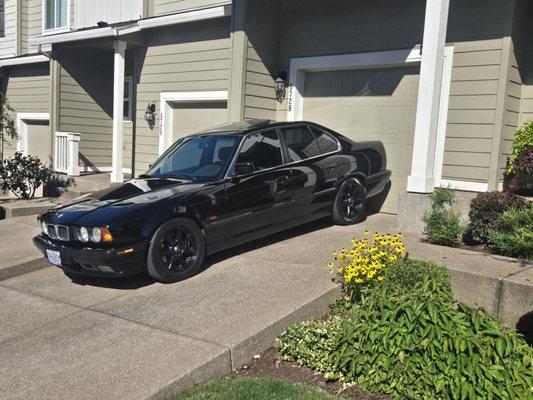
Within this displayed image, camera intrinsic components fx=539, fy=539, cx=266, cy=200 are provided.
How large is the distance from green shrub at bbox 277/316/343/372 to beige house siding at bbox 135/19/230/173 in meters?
6.90

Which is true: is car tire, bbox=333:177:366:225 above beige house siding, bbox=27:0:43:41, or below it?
below

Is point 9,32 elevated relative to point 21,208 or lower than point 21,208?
elevated

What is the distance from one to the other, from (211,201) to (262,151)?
113cm

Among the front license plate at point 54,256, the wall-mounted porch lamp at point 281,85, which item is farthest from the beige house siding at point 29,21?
the front license plate at point 54,256

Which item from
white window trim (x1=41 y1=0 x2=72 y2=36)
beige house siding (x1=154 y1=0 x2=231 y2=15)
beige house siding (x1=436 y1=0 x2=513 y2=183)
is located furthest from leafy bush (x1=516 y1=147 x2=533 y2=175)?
white window trim (x1=41 y1=0 x2=72 y2=36)

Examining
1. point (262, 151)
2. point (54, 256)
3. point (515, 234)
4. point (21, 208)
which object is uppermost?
point (262, 151)

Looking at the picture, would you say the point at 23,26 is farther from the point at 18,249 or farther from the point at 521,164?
the point at 521,164

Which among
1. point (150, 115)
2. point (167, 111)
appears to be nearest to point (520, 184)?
point (167, 111)

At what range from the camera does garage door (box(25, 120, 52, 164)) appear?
599 inches

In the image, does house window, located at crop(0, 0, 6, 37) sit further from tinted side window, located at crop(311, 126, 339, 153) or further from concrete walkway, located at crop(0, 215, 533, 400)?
tinted side window, located at crop(311, 126, 339, 153)

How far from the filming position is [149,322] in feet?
15.7

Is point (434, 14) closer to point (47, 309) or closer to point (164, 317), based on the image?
point (164, 317)

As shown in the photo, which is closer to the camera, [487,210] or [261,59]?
[487,210]

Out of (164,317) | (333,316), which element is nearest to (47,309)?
(164,317)
